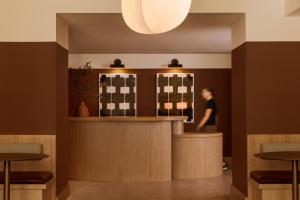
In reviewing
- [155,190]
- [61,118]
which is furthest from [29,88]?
[155,190]

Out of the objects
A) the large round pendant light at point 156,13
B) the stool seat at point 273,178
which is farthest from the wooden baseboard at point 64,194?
the large round pendant light at point 156,13

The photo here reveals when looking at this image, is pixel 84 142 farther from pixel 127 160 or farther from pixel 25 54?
pixel 25 54

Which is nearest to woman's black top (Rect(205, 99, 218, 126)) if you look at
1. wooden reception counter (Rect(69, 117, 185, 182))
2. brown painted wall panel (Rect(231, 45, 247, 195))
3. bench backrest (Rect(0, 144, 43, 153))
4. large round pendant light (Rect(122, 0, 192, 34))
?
wooden reception counter (Rect(69, 117, 185, 182))

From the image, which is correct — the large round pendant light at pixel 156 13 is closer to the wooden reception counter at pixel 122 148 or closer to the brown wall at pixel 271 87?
the brown wall at pixel 271 87

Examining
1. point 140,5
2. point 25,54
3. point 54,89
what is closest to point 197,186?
point 54,89

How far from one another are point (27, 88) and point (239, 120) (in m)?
2.77

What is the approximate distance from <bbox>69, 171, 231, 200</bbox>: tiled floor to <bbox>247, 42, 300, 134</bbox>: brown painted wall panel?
Result: 4.43 ft

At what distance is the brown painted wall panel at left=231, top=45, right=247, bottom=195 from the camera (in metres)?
5.76

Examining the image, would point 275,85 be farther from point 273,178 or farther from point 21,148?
point 21,148

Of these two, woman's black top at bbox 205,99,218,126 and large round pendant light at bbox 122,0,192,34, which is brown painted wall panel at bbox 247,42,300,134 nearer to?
woman's black top at bbox 205,99,218,126

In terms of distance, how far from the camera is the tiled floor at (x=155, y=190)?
630 cm

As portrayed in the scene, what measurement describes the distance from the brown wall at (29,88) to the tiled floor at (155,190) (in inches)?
51.9

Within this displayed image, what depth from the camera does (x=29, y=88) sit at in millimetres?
5633

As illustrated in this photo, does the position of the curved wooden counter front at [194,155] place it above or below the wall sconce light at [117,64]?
below
